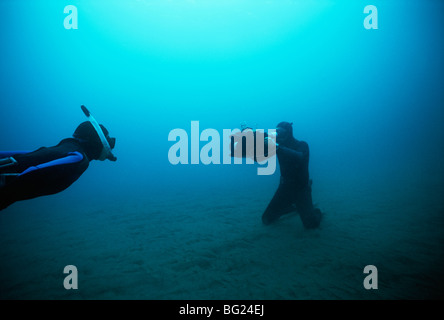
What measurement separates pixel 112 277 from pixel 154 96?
10482 cm

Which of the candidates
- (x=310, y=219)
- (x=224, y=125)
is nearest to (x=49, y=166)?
(x=310, y=219)

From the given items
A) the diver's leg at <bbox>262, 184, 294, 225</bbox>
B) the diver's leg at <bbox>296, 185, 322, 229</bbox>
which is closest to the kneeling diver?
the diver's leg at <bbox>262, 184, 294, 225</bbox>

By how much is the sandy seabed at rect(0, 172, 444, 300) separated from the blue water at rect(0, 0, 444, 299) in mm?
40

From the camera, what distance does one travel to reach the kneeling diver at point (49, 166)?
4.64 feet

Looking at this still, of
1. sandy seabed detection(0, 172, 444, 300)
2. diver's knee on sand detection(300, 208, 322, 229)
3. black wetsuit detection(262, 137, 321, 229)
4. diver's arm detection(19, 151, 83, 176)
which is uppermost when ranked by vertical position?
diver's arm detection(19, 151, 83, 176)

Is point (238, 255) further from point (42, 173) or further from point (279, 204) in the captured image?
point (42, 173)

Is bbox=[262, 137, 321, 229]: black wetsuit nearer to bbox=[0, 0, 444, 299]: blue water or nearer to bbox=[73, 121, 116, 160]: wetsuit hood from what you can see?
bbox=[0, 0, 444, 299]: blue water

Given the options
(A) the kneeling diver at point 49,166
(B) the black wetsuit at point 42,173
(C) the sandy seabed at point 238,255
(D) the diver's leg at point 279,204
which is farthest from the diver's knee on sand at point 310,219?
(B) the black wetsuit at point 42,173

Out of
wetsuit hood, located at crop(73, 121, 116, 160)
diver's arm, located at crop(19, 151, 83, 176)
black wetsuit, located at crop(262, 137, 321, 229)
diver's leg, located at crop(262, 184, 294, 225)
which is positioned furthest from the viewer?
diver's leg, located at crop(262, 184, 294, 225)

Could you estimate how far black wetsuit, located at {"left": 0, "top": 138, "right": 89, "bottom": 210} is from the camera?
1.40m

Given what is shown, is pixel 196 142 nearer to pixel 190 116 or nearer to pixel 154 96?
pixel 190 116

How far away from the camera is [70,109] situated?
339 feet

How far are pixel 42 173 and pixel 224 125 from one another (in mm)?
96875

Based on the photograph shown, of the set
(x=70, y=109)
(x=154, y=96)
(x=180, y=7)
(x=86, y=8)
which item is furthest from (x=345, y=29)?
(x=70, y=109)
